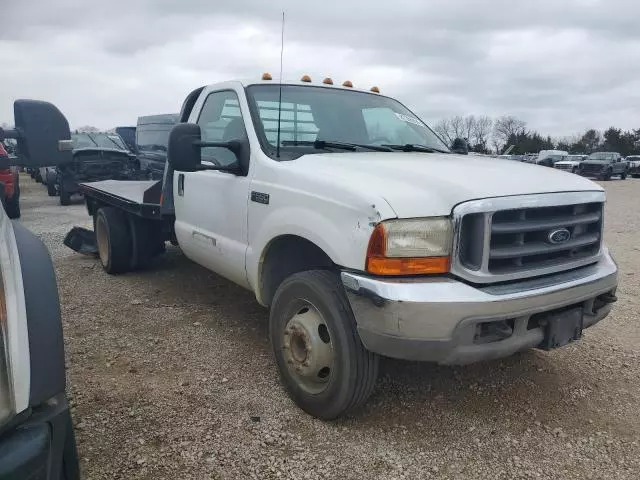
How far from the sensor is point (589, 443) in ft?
9.30

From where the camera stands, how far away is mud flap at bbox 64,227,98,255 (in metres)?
6.64

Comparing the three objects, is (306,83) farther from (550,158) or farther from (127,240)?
(550,158)

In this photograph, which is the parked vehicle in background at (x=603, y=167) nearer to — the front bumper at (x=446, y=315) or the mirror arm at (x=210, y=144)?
the mirror arm at (x=210, y=144)

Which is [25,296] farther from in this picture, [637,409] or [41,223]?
[41,223]

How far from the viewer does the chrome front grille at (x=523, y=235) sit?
2.51 meters

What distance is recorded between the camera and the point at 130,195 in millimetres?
5703

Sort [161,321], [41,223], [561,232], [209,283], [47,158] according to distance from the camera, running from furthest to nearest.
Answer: [41,223]
[209,283]
[161,321]
[561,232]
[47,158]

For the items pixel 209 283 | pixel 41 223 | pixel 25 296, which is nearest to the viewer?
pixel 25 296

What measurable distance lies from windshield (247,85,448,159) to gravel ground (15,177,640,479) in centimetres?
156

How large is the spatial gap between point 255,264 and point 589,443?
216cm

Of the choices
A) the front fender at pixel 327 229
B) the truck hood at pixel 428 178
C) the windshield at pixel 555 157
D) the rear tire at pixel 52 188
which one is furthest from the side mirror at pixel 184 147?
the windshield at pixel 555 157

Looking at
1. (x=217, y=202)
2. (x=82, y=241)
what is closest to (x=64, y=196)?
(x=82, y=241)

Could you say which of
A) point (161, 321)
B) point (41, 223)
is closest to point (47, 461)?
point (161, 321)

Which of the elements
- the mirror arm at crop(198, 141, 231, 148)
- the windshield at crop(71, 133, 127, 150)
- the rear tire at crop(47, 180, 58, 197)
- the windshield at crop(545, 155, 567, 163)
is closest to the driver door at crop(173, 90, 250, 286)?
the mirror arm at crop(198, 141, 231, 148)
